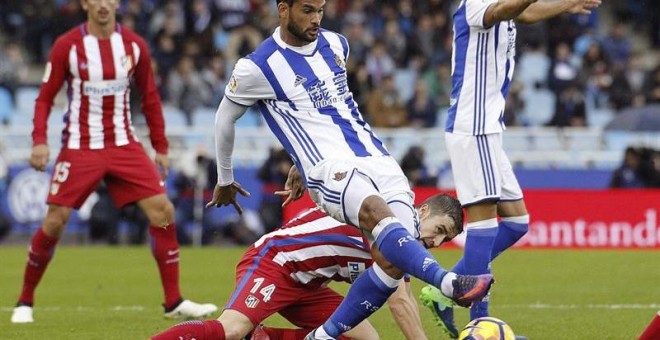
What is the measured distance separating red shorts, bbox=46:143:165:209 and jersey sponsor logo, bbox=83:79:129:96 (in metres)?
0.44

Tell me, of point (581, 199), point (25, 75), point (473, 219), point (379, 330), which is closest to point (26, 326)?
point (379, 330)

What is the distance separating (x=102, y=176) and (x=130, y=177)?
257 millimetres

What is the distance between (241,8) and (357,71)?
3016 millimetres

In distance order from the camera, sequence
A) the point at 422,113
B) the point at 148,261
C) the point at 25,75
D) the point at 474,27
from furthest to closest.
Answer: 1. the point at 25,75
2. the point at 422,113
3. the point at 148,261
4. the point at 474,27

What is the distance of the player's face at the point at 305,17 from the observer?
7.22 metres

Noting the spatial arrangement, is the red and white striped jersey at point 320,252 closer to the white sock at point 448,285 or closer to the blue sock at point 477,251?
the white sock at point 448,285

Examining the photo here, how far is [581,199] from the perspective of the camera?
1803 centimetres

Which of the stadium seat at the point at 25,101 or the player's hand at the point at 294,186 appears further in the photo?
the stadium seat at the point at 25,101

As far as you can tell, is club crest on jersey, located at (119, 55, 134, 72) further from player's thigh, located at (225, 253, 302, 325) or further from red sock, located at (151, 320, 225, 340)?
red sock, located at (151, 320, 225, 340)

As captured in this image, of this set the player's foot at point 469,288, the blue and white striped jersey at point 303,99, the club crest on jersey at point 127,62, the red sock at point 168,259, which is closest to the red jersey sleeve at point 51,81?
the club crest on jersey at point 127,62

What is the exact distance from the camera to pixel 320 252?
284 inches

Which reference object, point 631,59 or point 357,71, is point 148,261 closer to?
point 357,71

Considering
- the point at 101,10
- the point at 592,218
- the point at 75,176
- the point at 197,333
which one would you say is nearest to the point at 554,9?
the point at 197,333

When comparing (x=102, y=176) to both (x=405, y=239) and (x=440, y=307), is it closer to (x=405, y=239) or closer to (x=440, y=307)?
(x=440, y=307)
